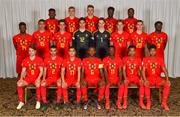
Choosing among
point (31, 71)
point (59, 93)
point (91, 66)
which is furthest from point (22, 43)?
point (91, 66)

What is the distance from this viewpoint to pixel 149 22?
8.25 meters

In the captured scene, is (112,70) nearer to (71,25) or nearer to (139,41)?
(139,41)

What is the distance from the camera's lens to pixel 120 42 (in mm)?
7180

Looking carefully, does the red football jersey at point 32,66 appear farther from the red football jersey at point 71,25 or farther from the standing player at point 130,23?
the standing player at point 130,23

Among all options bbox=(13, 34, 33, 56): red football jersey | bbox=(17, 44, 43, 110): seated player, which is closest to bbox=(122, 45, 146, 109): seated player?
bbox=(17, 44, 43, 110): seated player

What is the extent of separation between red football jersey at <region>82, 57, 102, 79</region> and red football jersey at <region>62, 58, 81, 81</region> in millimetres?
132

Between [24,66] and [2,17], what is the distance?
208 centimetres

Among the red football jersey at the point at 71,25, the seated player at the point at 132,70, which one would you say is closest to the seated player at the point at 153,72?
the seated player at the point at 132,70

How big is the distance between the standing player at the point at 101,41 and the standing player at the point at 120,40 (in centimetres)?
14

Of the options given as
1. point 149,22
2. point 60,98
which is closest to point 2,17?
point 60,98

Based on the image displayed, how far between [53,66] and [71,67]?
34cm

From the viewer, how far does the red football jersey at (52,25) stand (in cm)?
748

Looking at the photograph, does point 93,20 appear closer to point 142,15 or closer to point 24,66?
point 142,15

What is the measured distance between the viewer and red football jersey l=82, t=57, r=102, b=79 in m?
6.60
